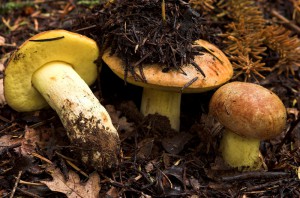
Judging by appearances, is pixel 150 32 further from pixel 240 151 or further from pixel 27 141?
pixel 27 141

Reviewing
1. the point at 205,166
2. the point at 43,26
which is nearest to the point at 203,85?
the point at 205,166

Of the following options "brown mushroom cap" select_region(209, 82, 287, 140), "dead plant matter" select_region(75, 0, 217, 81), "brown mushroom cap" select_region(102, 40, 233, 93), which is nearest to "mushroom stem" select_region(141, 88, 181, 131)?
"brown mushroom cap" select_region(102, 40, 233, 93)

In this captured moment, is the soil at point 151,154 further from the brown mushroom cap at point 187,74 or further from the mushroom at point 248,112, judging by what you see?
the brown mushroom cap at point 187,74

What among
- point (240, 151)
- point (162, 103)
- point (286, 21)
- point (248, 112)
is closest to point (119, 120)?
point (162, 103)

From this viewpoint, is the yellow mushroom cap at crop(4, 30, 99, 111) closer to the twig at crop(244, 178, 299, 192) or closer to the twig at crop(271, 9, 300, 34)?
the twig at crop(244, 178, 299, 192)

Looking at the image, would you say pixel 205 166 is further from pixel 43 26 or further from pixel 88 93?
pixel 43 26

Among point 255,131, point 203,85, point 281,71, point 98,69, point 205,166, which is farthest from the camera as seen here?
point 281,71
